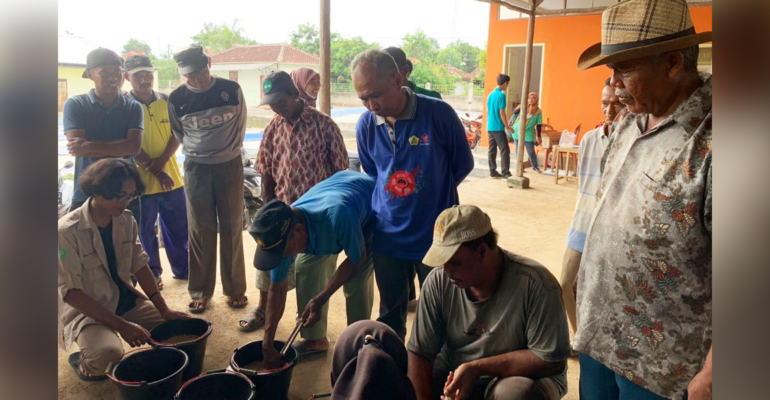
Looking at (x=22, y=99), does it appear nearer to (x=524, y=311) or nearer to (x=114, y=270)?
(x=524, y=311)

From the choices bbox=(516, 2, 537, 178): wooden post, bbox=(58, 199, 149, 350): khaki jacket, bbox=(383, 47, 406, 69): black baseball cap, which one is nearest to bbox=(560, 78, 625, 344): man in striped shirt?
bbox=(383, 47, 406, 69): black baseball cap

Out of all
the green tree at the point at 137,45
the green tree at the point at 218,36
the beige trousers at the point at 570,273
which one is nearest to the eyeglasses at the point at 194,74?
the beige trousers at the point at 570,273

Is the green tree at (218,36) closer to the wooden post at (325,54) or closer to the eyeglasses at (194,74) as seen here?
the wooden post at (325,54)

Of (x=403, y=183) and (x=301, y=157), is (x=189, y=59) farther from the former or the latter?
(x=403, y=183)

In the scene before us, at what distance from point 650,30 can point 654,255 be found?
511 mm

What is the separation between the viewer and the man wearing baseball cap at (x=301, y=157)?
117 inches

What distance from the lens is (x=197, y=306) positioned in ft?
11.6

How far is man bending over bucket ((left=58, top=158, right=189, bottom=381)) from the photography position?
8.21 ft

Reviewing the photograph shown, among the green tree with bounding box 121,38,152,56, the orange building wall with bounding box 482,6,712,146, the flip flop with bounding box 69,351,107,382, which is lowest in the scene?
the flip flop with bounding box 69,351,107,382

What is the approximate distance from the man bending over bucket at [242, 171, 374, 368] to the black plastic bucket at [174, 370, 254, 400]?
0.20 metres

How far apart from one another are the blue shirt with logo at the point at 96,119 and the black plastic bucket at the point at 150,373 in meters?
1.30

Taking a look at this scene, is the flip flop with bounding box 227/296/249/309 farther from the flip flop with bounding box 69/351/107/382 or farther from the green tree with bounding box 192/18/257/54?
the green tree with bounding box 192/18/257/54

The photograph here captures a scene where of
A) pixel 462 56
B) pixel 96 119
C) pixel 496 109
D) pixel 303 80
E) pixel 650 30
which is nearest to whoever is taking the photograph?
pixel 650 30

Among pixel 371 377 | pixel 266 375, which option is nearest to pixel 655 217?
pixel 371 377
